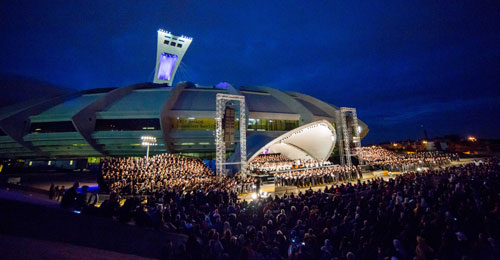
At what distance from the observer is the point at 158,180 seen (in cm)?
1581

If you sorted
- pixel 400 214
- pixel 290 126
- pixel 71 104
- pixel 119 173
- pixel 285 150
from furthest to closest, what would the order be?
pixel 290 126 < pixel 285 150 < pixel 71 104 < pixel 119 173 < pixel 400 214

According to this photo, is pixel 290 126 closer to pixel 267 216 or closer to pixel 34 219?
pixel 267 216

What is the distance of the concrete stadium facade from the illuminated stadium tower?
16.6 m

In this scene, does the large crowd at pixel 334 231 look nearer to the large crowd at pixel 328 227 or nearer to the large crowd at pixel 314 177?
the large crowd at pixel 328 227

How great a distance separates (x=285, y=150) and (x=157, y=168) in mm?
25807

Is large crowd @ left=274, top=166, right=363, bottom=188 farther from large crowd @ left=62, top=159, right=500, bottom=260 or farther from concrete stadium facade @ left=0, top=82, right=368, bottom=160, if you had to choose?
concrete stadium facade @ left=0, top=82, right=368, bottom=160

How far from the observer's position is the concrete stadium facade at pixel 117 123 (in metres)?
31.8

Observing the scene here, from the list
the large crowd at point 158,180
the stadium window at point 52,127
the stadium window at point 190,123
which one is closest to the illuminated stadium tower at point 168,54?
the stadium window at point 190,123

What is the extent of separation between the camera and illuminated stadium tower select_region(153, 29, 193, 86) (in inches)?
2069

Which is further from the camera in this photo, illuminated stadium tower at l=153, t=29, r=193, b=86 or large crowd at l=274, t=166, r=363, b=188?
illuminated stadium tower at l=153, t=29, r=193, b=86

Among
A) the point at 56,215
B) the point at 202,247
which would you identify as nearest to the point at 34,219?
the point at 56,215

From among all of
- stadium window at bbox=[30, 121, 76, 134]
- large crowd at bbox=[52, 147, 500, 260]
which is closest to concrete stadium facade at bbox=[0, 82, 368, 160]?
stadium window at bbox=[30, 121, 76, 134]

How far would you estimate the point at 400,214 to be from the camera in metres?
7.00

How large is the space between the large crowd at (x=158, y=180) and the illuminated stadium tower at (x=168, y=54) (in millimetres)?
40899
